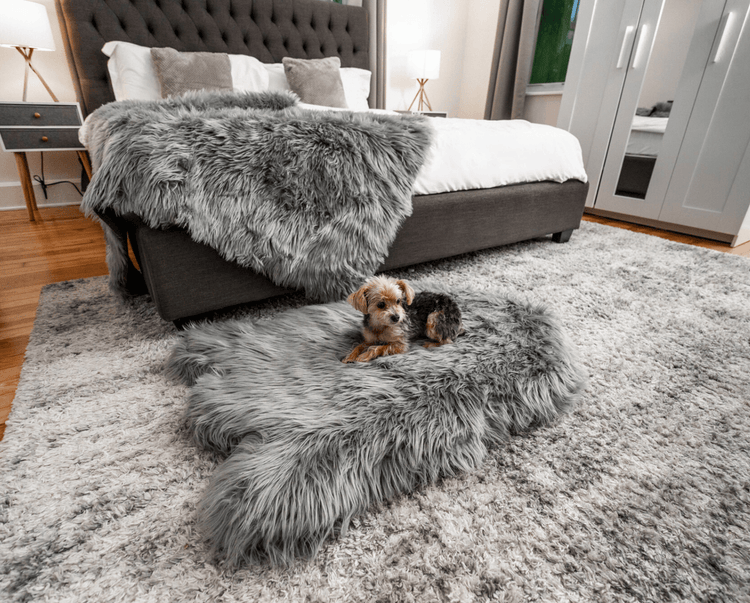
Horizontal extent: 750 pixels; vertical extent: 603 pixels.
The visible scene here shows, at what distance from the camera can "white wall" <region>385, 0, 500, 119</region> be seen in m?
3.82

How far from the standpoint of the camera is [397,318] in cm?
89

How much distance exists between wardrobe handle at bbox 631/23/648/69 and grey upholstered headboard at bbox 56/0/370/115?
2.01 m

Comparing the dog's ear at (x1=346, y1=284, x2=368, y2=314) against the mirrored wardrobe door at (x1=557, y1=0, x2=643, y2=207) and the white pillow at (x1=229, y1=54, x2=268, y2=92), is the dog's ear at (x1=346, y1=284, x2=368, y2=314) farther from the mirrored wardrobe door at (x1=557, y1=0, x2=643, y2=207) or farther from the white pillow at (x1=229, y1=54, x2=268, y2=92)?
the mirrored wardrobe door at (x1=557, y1=0, x2=643, y2=207)

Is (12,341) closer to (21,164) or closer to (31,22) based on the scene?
(21,164)

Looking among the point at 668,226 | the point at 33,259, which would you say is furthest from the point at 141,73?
the point at 668,226

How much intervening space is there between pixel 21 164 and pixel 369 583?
3.15m

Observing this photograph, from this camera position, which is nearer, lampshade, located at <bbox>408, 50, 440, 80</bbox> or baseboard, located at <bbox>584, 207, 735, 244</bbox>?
baseboard, located at <bbox>584, 207, 735, 244</bbox>

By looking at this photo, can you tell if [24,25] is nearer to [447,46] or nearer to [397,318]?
[397,318]

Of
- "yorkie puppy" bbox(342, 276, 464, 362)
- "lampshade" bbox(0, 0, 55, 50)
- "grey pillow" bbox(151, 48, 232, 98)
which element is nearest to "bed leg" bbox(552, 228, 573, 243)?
"yorkie puppy" bbox(342, 276, 464, 362)

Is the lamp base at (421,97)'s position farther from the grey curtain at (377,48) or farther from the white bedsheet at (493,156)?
the white bedsheet at (493,156)

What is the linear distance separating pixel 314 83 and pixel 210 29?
843mm

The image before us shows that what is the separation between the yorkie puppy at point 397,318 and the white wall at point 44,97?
121 inches

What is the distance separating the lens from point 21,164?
96.3 inches

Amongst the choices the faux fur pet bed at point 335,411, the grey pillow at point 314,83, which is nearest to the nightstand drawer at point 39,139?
the grey pillow at point 314,83
